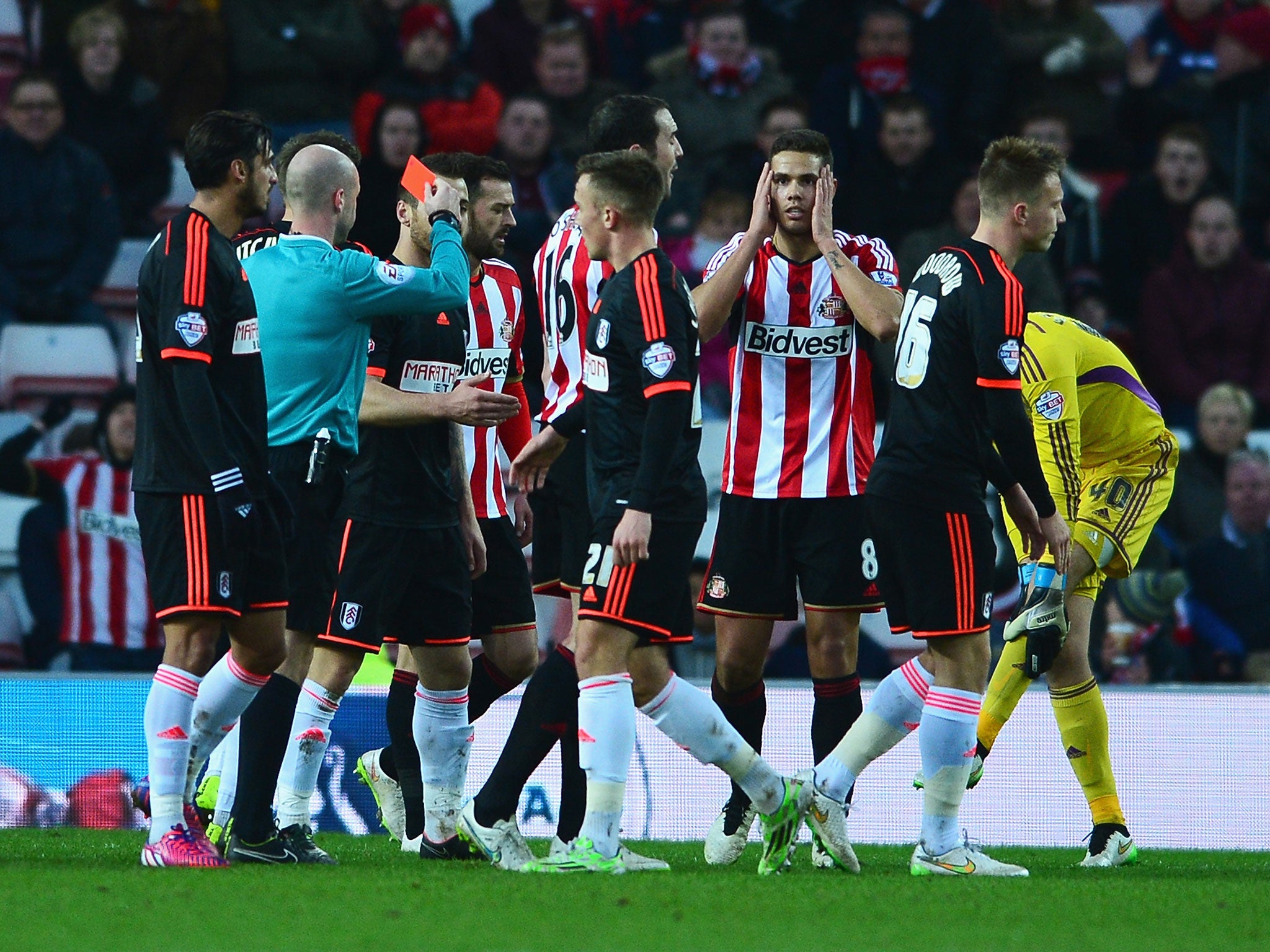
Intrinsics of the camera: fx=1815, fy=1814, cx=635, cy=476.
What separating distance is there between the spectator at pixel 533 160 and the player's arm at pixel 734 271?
207 inches

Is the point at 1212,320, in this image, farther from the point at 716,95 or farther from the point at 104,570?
the point at 104,570

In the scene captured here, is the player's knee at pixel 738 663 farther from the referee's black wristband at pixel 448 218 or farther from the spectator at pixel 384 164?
the spectator at pixel 384 164

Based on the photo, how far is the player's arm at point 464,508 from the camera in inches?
237

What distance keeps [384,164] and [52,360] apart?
7.56ft

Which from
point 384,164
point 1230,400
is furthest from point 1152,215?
point 384,164

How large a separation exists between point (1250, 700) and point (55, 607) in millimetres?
6030

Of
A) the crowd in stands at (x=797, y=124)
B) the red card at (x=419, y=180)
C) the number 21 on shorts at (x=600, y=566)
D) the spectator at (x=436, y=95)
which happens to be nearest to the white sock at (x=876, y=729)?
the number 21 on shorts at (x=600, y=566)

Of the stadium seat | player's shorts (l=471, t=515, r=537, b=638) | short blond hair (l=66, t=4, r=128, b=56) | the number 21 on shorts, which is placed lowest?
player's shorts (l=471, t=515, r=537, b=638)

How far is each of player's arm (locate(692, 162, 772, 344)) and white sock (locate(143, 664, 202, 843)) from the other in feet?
6.54

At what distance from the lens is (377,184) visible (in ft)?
36.1

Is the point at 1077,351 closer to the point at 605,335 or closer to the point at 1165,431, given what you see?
the point at 1165,431

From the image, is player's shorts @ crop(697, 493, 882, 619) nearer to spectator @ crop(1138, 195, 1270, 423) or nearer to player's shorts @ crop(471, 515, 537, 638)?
player's shorts @ crop(471, 515, 537, 638)

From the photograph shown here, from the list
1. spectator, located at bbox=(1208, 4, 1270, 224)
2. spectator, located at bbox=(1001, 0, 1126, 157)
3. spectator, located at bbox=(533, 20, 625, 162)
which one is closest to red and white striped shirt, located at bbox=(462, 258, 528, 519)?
spectator, located at bbox=(533, 20, 625, 162)

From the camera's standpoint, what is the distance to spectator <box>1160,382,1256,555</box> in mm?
10273
